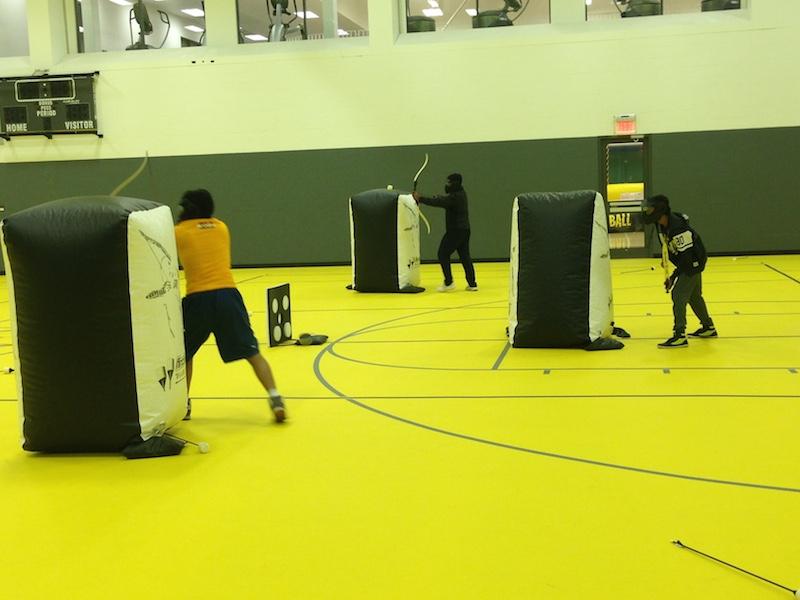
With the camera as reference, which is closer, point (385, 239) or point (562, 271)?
point (562, 271)

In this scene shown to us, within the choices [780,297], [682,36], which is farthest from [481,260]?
[780,297]

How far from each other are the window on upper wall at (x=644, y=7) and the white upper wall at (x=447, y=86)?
10.1 inches

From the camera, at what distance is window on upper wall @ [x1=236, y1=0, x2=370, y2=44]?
687 inches

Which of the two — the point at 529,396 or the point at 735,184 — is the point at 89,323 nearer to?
the point at 529,396

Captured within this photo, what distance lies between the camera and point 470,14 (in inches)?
682

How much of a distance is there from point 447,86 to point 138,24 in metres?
6.85

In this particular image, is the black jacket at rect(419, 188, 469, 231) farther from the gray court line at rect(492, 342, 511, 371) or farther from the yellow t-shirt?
the yellow t-shirt

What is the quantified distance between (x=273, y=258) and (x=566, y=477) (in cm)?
1410

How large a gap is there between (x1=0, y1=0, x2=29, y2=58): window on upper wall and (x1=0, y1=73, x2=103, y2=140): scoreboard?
124cm

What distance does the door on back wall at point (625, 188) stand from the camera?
53.6 feet

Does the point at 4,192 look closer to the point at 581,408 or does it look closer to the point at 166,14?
the point at 166,14

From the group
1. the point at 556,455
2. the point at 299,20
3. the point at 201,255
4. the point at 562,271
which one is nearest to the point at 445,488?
the point at 556,455

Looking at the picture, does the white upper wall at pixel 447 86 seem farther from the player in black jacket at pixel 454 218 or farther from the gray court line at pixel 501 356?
the gray court line at pixel 501 356


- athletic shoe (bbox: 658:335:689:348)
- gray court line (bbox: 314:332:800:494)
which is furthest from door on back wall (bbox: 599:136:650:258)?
gray court line (bbox: 314:332:800:494)
